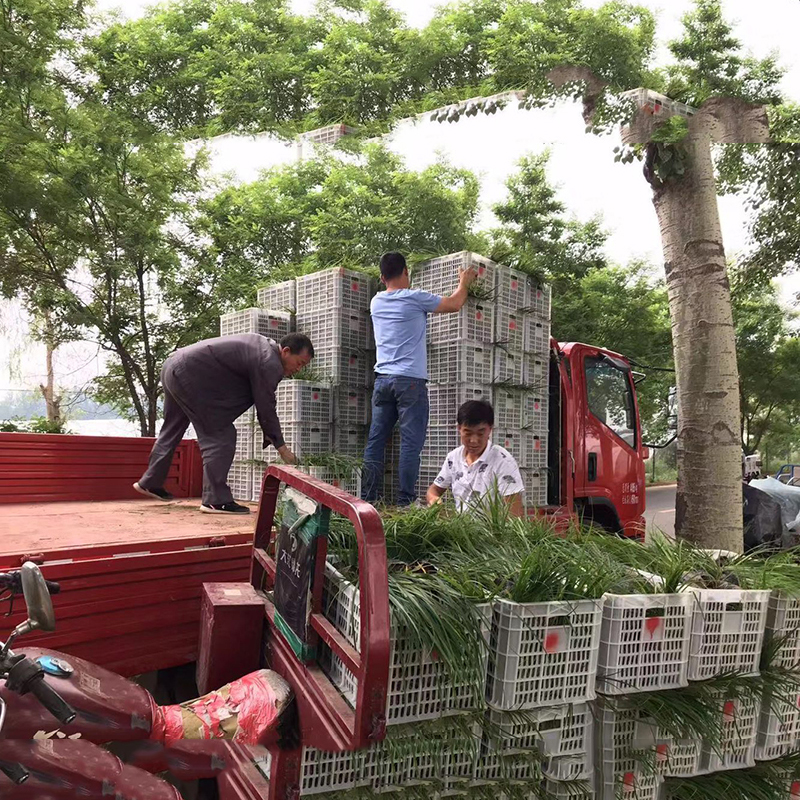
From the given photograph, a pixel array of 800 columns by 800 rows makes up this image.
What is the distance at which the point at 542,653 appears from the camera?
7.93 ft

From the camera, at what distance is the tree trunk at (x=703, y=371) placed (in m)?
6.67

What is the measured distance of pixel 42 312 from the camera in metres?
15.1

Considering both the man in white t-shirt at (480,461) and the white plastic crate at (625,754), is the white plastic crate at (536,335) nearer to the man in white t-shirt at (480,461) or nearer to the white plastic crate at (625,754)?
the man in white t-shirt at (480,461)

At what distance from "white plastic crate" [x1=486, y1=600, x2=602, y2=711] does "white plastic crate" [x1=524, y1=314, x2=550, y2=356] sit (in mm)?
4563

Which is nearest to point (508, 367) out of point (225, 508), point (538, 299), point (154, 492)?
point (538, 299)

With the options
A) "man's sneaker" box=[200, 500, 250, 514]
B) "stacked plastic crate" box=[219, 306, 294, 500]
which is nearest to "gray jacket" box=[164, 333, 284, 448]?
"man's sneaker" box=[200, 500, 250, 514]

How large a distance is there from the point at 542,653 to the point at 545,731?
298 millimetres

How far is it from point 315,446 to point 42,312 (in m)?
11.1

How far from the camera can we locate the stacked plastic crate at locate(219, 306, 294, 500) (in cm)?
655

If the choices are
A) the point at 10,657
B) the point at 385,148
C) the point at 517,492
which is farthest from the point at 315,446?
the point at 385,148

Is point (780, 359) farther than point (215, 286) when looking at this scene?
Yes

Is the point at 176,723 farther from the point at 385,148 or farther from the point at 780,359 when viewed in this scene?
the point at 780,359

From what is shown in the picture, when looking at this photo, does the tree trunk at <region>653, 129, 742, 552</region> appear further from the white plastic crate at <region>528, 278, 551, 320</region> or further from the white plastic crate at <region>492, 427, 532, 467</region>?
the white plastic crate at <region>492, 427, 532, 467</region>

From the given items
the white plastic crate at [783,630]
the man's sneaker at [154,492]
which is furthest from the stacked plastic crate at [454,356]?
the white plastic crate at [783,630]
